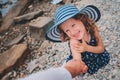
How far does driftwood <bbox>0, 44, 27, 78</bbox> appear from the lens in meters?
3.75

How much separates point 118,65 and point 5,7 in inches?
168

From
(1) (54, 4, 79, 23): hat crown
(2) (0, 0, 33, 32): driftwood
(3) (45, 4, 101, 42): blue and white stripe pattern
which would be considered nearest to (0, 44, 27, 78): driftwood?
(2) (0, 0, 33, 32): driftwood

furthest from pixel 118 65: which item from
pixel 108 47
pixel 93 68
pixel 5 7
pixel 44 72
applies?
pixel 5 7

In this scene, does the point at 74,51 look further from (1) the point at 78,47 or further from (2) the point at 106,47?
(2) the point at 106,47

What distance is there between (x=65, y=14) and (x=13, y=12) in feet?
15.9

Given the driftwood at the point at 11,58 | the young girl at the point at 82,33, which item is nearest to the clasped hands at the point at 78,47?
the young girl at the point at 82,33

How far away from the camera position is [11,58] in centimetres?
387

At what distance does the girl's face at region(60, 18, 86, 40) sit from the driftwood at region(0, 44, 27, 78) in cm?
245

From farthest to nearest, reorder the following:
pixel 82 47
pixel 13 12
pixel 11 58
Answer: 1. pixel 13 12
2. pixel 11 58
3. pixel 82 47

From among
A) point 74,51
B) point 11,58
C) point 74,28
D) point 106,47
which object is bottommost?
point 11,58

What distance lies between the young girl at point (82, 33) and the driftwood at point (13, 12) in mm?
4071

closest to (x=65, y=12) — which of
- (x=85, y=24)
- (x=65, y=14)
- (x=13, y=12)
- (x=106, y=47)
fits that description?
(x=65, y=14)

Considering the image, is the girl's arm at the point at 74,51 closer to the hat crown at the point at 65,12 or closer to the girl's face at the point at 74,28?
the girl's face at the point at 74,28

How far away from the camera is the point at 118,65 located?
310cm
